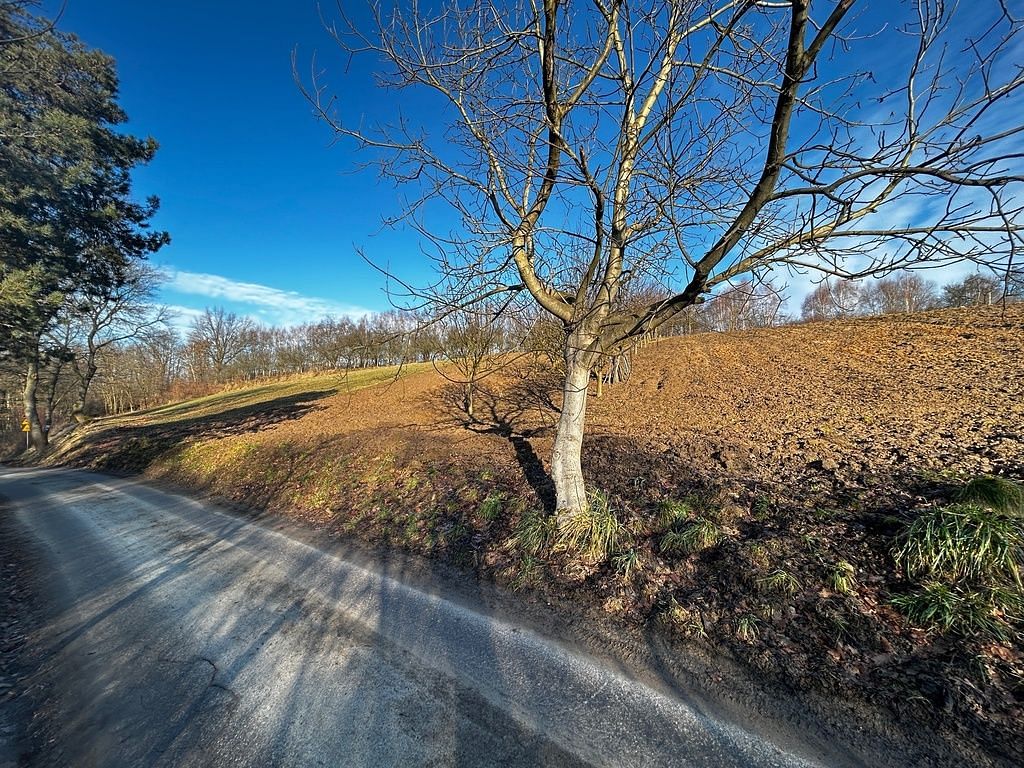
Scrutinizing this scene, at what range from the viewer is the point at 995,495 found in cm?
335

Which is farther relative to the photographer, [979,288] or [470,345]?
[470,345]

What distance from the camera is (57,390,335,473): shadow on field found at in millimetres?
13523

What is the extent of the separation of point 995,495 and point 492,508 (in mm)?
4834

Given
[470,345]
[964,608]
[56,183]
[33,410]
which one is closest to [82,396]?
[33,410]

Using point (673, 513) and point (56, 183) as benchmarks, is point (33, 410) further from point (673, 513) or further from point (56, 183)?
point (673, 513)

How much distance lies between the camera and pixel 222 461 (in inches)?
423

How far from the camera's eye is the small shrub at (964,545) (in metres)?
2.90

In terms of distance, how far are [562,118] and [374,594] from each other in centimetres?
501

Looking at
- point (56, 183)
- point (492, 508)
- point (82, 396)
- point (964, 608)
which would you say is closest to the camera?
point (964, 608)

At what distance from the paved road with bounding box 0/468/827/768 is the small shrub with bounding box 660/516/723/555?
155cm

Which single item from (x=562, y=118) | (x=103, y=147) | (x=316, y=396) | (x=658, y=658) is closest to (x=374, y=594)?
(x=658, y=658)

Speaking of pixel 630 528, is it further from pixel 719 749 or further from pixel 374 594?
pixel 374 594

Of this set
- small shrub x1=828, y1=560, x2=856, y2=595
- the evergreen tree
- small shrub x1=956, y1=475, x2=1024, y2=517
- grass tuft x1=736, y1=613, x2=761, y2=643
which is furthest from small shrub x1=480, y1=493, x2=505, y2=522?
the evergreen tree

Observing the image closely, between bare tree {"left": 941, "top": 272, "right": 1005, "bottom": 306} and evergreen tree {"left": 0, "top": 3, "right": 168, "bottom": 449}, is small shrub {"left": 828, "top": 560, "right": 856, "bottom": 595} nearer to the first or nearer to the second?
bare tree {"left": 941, "top": 272, "right": 1005, "bottom": 306}
